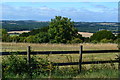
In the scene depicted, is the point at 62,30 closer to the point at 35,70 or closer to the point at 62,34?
the point at 62,34

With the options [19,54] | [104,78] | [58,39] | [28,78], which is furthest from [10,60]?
[58,39]

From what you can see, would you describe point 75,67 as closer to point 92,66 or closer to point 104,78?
point 92,66

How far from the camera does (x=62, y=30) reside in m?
66.1

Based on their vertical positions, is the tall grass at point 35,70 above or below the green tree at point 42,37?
above

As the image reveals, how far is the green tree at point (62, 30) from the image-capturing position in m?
64.9

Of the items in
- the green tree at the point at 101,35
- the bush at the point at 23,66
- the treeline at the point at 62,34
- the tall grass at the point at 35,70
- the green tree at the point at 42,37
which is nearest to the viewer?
the tall grass at the point at 35,70

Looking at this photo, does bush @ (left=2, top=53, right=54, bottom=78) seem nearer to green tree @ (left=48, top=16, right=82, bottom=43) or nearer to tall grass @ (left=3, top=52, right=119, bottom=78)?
tall grass @ (left=3, top=52, right=119, bottom=78)

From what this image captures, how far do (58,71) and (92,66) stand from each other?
171cm

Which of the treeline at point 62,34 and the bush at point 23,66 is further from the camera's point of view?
the treeline at point 62,34

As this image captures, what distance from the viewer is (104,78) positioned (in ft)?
21.5

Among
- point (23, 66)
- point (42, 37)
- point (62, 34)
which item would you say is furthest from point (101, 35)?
point (23, 66)

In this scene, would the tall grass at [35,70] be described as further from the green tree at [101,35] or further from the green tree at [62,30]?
the green tree at [101,35]

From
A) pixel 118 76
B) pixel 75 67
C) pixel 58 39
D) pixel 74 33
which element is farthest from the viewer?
pixel 74 33

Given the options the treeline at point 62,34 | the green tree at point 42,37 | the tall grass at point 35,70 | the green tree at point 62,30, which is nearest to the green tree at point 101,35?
the treeline at point 62,34
